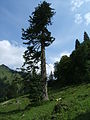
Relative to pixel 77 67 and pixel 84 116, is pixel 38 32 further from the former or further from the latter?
pixel 77 67

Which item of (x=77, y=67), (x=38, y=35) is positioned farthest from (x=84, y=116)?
(x=77, y=67)

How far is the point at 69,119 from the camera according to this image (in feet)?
67.8

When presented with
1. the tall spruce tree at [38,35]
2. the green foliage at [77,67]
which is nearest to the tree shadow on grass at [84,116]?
the tall spruce tree at [38,35]

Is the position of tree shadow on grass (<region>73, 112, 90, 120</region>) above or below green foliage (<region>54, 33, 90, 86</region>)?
below

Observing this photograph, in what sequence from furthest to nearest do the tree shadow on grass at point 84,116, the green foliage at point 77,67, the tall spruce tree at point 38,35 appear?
the green foliage at point 77,67
the tall spruce tree at point 38,35
the tree shadow on grass at point 84,116

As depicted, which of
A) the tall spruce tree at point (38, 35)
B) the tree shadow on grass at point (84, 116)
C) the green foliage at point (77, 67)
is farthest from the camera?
the green foliage at point (77, 67)

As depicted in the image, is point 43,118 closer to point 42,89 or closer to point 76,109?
point 76,109

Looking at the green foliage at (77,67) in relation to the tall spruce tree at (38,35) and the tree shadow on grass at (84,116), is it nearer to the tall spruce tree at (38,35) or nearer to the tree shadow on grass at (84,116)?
the tall spruce tree at (38,35)

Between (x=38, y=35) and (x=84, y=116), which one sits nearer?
(x=84, y=116)

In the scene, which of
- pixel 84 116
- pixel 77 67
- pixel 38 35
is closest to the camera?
pixel 84 116

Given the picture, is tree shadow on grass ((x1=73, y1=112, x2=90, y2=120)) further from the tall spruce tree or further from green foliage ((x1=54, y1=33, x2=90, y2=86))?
green foliage ((x1=54, y1=33, x2=90, y2=86))

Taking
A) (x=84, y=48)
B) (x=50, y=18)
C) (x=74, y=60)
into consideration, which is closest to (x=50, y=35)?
(x=50, y=18)

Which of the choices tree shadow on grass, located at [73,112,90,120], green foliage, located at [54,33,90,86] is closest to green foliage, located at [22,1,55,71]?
tree shadow on grass, located at [73,112,90,120]

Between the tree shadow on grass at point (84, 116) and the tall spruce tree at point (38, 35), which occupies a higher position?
the tall spruce tree at point (38, 35)
